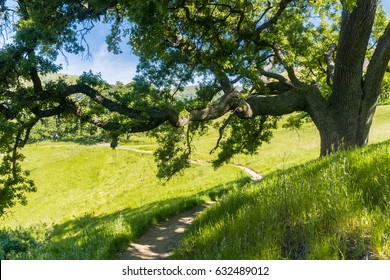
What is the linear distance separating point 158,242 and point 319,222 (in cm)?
682

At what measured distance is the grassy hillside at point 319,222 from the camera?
3898 millimetres

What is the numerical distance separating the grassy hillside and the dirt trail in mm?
2842

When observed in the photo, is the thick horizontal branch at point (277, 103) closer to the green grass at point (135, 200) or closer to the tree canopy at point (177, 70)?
the tree canopy at point (177, 70)

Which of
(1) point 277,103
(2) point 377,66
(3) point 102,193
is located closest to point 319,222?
(1) point 277,103

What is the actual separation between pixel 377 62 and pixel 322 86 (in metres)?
8.33

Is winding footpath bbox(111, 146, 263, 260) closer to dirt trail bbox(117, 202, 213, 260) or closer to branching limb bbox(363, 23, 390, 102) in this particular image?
dirt trail bbox(117, 202, 213, 260)

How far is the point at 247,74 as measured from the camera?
1144 centimetres

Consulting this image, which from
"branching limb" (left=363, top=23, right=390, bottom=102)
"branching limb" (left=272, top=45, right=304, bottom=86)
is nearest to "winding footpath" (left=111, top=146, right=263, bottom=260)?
"branching limb" (left=272, top=45, right=304, bottom=86)

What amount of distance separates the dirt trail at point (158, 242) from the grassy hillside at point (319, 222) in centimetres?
284

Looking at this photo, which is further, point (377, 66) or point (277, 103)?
point (277, 103)

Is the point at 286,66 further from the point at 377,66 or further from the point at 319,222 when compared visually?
the point at 319,222

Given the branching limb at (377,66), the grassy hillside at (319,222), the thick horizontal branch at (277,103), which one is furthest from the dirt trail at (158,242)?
the branching limb at (377,66)

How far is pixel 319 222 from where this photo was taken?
4.53 meters
